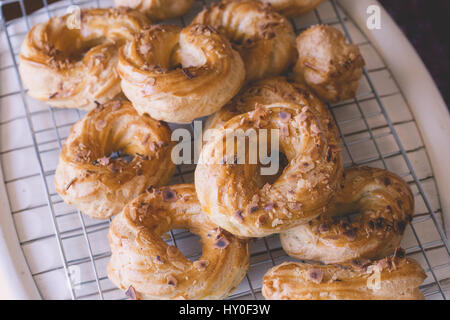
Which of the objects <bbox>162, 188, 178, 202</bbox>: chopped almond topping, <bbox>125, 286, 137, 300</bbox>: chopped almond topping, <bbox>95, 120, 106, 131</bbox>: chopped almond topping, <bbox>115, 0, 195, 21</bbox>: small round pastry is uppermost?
<bbox>115, 0, 195, 21</bbox>: small round pastry

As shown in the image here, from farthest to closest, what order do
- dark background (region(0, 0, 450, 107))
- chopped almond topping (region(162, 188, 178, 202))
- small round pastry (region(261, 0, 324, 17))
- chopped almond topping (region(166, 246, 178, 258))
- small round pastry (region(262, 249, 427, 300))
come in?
dark background (region(0, 0, 450, 107)), small round pastry (region(261, 0, 324, 17)), chopped almond topping (region(162, 188, 178, 202)), chopped almond topping (region(166, 246, 178, 258)), small round pastry (region(262, 249, 427, 300))

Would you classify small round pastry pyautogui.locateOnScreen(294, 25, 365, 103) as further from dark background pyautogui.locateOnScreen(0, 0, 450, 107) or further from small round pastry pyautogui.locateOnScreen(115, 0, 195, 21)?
dark background pyautogui.locateOnScreen(0, 0, 450, 107)

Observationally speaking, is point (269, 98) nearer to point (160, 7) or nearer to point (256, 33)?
point (256, 33)

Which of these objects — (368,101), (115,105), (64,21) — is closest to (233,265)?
(115,105)

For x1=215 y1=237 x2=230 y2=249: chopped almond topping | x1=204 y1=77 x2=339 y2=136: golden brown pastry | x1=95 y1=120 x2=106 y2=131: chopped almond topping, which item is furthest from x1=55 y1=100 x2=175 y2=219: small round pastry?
x1=215 y1=237 x2=230 y2=249: chopped almond topping

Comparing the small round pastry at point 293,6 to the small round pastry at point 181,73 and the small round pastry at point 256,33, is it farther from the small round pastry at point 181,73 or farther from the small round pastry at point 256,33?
the small round pastry at point 181,73

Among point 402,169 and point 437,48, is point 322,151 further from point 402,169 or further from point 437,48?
point 437,48
